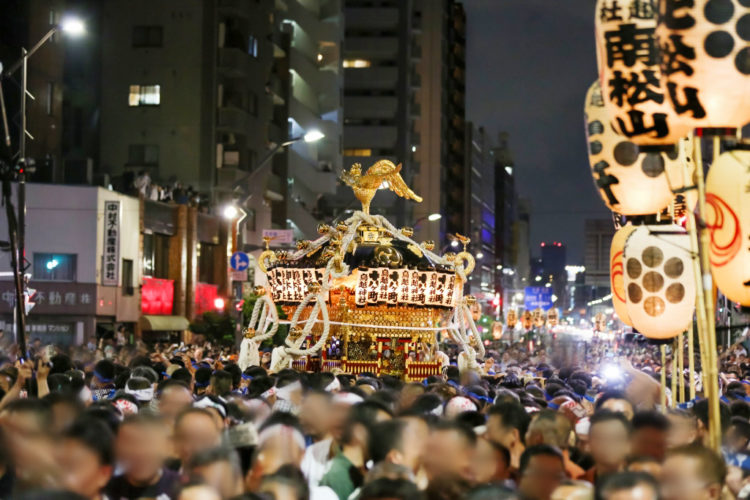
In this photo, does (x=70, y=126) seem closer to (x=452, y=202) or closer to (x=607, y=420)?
(x=607, y=420)

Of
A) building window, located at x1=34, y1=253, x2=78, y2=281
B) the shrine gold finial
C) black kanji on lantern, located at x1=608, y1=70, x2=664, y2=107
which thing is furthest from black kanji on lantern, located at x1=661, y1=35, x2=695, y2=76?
building window, located at x1=34, y1=253, x2=78, y2=281

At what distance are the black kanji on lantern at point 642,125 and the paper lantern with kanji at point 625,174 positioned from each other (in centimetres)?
214

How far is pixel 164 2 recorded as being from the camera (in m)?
49.8

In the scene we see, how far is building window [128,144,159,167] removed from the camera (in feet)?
163

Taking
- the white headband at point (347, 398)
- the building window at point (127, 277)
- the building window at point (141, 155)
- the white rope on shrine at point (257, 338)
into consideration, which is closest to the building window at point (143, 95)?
the building window at point (141, 155)

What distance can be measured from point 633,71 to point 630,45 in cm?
24

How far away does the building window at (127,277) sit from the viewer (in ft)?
135

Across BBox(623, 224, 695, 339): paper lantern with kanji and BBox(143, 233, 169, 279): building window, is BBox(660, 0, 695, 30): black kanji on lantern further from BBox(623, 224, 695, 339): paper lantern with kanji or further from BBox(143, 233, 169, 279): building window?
BBox(143, 233, 169, 279): building window

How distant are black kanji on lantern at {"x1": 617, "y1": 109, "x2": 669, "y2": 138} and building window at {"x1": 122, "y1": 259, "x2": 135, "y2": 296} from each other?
3345cm

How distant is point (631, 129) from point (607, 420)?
2.52m

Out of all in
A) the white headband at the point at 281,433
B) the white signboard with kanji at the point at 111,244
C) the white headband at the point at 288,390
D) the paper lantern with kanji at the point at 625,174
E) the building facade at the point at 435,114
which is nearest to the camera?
the white headband at the point at 281,433

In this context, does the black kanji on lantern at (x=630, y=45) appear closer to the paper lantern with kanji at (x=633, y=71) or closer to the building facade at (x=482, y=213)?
the paper lantern with kanji at (x=633, y=71)

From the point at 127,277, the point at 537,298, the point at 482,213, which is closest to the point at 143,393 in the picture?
the point at 127,277

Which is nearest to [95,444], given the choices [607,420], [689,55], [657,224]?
[607,420]
